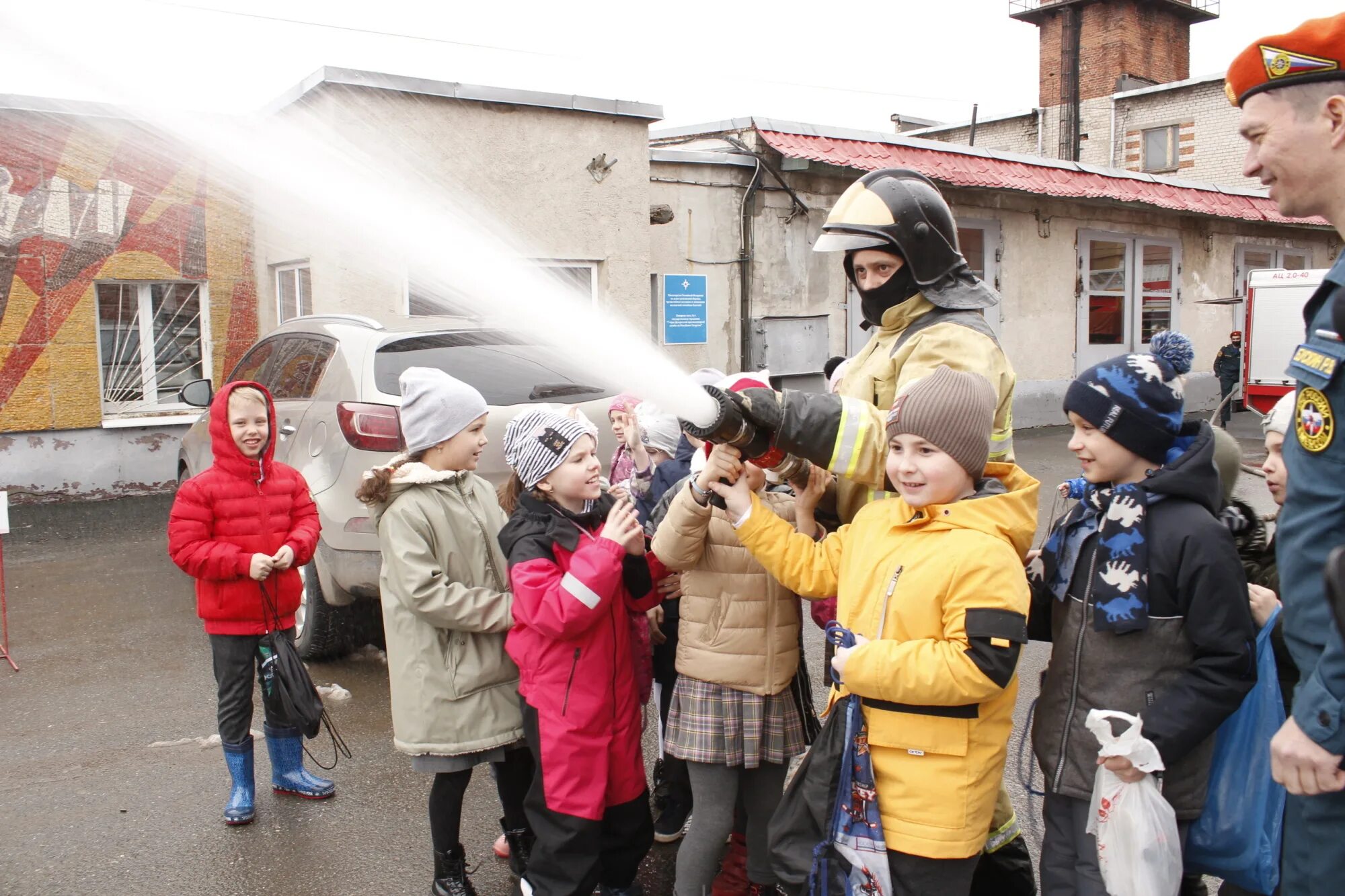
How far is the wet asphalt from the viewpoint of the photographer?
3.38m

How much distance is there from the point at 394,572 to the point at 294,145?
1.40 metres

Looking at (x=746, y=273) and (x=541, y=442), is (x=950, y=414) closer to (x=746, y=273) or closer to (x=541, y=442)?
(x=541, y=442)

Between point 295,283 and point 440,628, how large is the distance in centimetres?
826

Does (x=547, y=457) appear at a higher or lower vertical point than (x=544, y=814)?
higher

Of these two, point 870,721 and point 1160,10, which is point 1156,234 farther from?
point 1160,10

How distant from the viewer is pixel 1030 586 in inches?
102

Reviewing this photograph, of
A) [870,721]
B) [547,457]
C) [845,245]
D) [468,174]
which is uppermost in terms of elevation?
[468,174]

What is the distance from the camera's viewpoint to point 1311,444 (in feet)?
5.62

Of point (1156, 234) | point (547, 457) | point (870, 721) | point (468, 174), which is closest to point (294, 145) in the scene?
point (547, 457)

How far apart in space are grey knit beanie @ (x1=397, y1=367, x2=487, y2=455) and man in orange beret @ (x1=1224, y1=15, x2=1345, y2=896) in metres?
2.29

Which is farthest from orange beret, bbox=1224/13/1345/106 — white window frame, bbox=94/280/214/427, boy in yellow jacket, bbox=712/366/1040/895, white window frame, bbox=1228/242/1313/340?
white window frame, bbox=1228/242/1313/340

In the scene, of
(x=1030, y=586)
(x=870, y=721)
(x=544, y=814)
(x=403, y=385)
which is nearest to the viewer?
(x=870, y=721)

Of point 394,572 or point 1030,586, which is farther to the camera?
point 394,572

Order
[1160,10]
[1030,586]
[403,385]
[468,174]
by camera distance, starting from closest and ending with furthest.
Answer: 1. [1030,586]
2. [403,385]
3. [468,174]
4. [1160,10]
